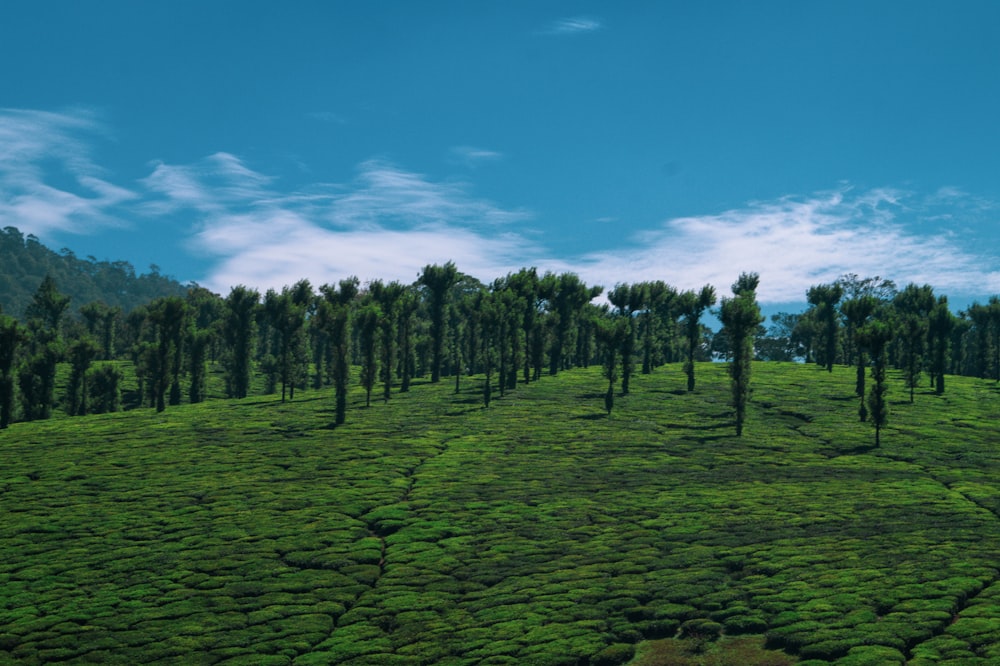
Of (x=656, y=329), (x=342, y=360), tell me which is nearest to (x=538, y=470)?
(x=342, y=360)

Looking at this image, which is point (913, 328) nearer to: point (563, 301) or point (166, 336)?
point (563, 301)

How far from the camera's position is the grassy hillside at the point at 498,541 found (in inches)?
1468

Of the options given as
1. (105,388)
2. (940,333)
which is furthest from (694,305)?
(105,388)

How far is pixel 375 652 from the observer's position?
121 ft

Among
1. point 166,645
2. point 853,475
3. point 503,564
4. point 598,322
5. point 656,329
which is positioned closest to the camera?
point 166,645

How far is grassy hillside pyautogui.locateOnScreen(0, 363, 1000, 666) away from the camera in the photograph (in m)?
37.3

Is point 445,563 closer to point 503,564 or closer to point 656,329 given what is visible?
point 503,564

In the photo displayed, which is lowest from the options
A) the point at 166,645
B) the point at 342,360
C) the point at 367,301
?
the point at 166,645

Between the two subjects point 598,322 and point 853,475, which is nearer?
point 853,475

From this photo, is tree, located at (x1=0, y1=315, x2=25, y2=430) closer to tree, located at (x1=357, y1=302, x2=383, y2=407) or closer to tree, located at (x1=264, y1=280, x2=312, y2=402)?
tree, located at (x1=264, y1=280, x2=312, y2=402)

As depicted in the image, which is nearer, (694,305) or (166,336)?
(166,336)

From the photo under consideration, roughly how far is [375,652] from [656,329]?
114m

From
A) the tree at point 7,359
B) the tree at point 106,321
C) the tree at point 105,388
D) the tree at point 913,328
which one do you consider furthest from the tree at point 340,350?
the tree at point 106,321

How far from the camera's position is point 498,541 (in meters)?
52.2
